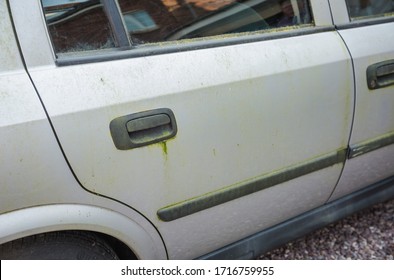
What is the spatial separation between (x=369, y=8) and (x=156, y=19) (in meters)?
1.08

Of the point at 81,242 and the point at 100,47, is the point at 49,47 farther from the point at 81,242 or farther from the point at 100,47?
the point at 81,242

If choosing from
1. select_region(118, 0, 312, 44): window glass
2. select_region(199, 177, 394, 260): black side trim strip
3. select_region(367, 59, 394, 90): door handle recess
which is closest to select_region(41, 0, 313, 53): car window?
select_region(118, 0, 312, 44): window glass

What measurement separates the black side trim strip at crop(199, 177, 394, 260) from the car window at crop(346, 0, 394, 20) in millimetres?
875

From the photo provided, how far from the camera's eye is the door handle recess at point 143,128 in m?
1.37

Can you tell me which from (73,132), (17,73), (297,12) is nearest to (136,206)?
(73,132)

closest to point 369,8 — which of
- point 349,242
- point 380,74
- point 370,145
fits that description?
point 380,74

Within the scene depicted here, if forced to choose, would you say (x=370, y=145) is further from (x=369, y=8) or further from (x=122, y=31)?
(x=122, y=31)

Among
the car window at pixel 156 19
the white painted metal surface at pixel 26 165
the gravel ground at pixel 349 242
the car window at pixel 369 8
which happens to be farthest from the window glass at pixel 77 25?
the gravel ground at pixel 349 242

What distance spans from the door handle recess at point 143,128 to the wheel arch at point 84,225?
247 mm

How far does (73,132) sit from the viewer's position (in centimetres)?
A: 130

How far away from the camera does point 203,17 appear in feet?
5.64

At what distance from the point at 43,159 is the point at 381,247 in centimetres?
182

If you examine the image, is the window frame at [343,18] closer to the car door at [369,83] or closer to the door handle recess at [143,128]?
the car door at [369,83]

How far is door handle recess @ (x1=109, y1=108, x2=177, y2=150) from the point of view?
4.48 ft
